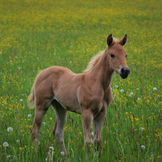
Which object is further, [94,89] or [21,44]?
[21,44]

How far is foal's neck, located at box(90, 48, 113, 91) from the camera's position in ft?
11.7

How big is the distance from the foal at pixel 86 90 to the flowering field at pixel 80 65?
223mm

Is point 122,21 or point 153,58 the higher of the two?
point 122,21

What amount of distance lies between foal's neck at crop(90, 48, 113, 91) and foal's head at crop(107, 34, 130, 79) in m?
0.14

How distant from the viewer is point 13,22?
71.2ft

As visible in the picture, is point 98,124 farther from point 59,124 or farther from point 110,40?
point 110,40

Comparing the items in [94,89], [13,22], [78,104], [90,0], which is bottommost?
[78,104]

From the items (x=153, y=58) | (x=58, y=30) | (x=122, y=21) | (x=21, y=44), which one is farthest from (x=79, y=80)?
(x=122, y=21)

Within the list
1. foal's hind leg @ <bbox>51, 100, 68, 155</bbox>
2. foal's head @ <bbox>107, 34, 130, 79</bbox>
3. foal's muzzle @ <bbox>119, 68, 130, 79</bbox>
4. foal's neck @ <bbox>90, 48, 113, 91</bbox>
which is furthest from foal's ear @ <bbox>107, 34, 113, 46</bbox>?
foal's hind leg @ <bbox>51, 100, 68, 155</bbox>

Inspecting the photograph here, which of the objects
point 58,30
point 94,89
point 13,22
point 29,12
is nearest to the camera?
point 94,89

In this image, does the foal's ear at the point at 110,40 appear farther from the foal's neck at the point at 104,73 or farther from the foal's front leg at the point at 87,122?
the foal's front leg at the point at 87,122

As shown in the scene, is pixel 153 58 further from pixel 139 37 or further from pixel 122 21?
pixel 122 21

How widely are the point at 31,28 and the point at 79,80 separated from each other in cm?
1691

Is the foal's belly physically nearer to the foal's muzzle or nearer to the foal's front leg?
the foal's front leg
